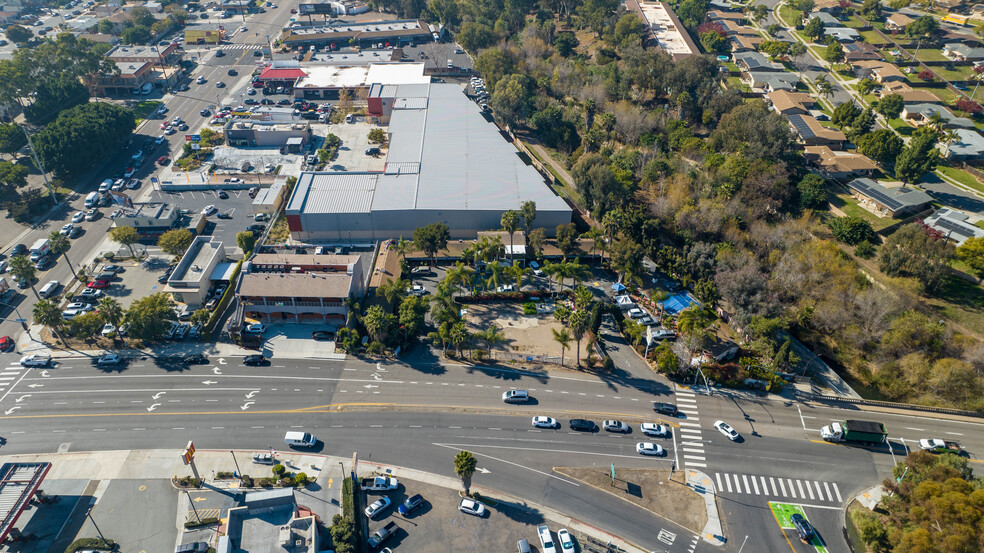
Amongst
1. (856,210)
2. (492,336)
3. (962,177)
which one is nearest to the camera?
(492,336)

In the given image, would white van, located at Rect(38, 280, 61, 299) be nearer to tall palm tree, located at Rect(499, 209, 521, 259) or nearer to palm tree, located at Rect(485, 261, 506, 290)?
palm tree, located at Rect(485, 261, 506, 290)

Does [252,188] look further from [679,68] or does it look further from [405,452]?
[679,68]

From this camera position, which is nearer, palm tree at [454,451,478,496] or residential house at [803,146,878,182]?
palm tree at [454,451,478,496]

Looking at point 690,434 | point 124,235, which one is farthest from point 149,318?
point 690,434

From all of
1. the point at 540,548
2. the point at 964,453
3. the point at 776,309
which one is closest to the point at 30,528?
the point at 540,548

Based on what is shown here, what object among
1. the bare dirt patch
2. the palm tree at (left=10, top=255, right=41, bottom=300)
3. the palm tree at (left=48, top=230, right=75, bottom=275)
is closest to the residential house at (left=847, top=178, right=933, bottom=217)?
the bare dirt patch

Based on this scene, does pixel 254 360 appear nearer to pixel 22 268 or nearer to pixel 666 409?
pixel 22 268
